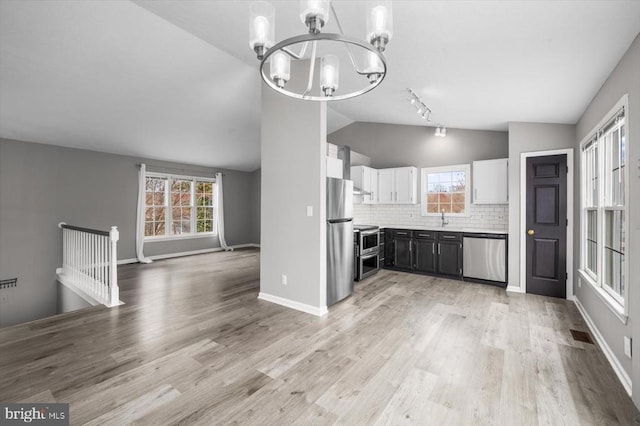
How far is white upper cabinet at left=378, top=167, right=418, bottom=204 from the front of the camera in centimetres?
588

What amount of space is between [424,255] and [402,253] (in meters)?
0.42

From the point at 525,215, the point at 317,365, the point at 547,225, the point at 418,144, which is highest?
the point at 418,144

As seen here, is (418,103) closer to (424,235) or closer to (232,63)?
(424,235)

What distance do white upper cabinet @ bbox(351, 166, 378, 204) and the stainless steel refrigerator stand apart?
1.75 meters

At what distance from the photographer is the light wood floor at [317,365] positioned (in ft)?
6.01

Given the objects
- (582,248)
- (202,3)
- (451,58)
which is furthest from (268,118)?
(582,248)

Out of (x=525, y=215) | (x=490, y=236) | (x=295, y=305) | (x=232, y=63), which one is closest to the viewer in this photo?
(x=295, y=305)

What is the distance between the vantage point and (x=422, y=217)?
6.00 meters

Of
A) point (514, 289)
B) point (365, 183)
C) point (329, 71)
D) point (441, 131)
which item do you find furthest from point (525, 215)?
point (329, 71)

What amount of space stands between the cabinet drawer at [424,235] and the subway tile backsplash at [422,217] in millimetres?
662

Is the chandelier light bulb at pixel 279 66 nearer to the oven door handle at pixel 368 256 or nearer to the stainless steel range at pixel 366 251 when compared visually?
the stainless steel range at pixel 366 251

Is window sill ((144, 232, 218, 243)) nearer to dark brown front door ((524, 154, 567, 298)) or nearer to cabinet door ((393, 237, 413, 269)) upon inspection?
cabinet door ((393, 237, 413, 269))

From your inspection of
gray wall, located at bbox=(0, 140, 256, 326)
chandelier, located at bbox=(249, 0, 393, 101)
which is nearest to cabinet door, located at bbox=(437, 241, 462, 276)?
chandelier, located at bbox=(249, 0, 393, 101)

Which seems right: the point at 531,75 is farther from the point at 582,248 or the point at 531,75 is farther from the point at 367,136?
the point at 367,136
